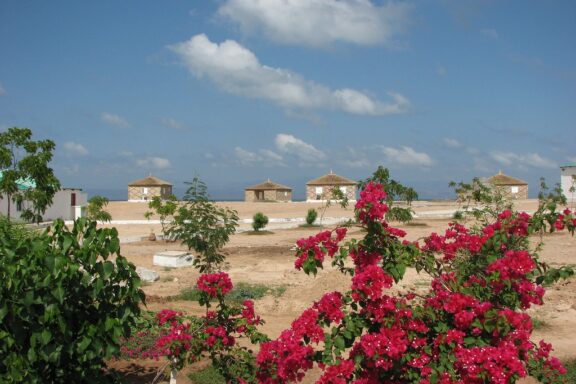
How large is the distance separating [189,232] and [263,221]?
1539 cm

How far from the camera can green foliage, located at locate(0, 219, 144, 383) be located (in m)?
3.12

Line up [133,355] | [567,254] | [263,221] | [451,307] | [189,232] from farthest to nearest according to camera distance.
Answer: [263,221]
[567,254]
[189,232]
[133,355]
[451,307]

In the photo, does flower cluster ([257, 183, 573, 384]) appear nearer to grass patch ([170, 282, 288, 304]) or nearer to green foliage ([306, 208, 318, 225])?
grass patch ([170, 282, 288, 304])

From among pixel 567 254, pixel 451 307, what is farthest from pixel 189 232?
pixel 567 254

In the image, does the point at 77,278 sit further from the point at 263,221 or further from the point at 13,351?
the point at 263,221

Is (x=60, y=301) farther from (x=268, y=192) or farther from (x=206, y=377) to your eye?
(x=268, y=192)

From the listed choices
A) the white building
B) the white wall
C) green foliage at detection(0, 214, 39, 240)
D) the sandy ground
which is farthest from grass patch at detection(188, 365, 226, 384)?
the white building

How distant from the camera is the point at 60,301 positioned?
2992 millimetres

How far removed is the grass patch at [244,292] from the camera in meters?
11.3

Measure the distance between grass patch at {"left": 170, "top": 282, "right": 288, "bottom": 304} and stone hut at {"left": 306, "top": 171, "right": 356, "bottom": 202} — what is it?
38.3 m

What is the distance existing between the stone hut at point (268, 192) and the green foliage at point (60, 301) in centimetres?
5348

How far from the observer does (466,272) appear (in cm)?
441

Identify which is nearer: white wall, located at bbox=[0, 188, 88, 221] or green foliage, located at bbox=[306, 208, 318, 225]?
green foliage, located at bbox=[306, 208, 318, 225]

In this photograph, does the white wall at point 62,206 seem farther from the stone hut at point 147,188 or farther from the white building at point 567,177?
the white building at point 567,177
